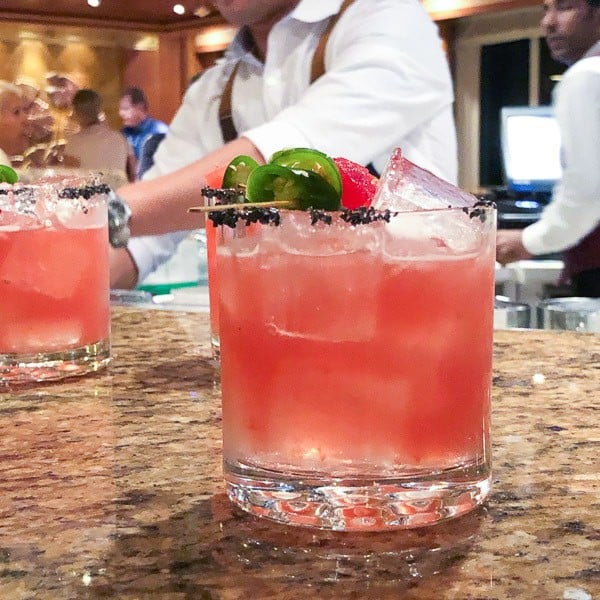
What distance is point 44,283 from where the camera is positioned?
0.97 meters

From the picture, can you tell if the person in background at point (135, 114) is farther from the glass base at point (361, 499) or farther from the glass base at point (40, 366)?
the glass base at point (361, 499)

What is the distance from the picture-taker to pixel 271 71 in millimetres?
2008

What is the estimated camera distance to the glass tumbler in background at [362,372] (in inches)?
21.1

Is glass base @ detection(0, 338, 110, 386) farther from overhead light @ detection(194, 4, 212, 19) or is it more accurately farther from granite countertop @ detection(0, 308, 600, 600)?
overhead light @ detection(194, 4, 212, 19)

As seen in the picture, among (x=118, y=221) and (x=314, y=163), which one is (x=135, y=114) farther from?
(x=314, y=163)

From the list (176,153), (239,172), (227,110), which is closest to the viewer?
(239,172)

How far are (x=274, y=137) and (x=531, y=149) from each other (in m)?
4.51

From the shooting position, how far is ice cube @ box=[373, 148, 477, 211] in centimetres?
54

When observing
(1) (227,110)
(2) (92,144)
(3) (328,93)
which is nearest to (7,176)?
(3) (328,93)

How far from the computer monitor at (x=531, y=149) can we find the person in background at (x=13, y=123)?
3412 mm

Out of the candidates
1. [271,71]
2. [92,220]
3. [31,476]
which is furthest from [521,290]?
[31,476]

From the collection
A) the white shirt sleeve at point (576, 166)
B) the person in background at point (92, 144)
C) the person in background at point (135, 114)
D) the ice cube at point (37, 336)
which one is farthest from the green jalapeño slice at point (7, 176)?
the person in background at point (135, 114)

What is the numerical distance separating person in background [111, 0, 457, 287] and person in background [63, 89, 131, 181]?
2323 millimetres

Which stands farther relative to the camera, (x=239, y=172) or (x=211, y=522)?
(x=239, y=172)
